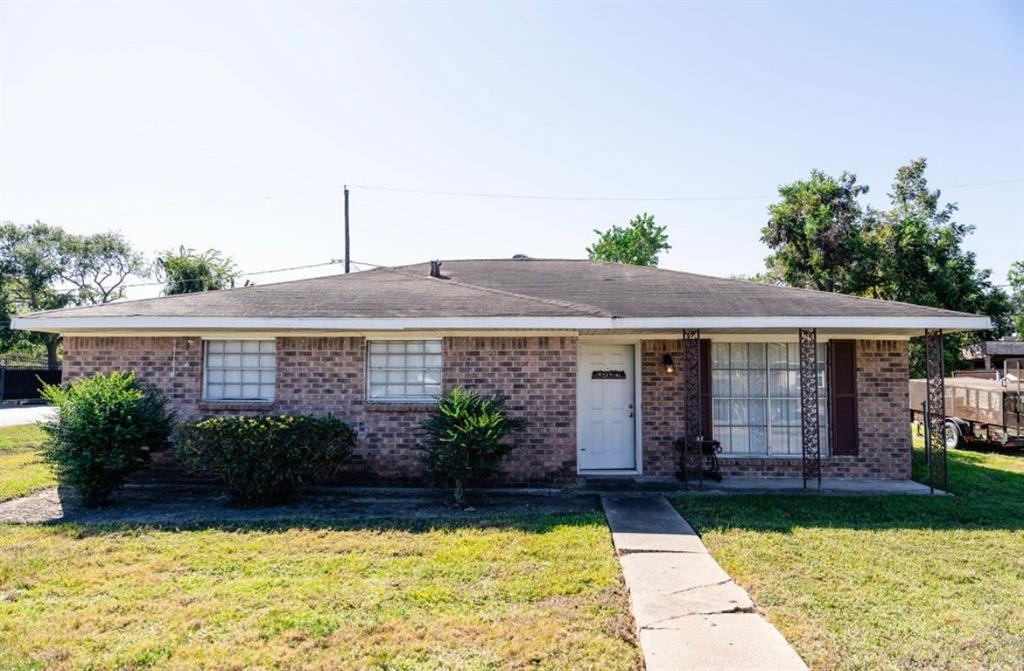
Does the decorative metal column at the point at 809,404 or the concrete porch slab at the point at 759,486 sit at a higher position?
the decorative metal column at the point at 809,404

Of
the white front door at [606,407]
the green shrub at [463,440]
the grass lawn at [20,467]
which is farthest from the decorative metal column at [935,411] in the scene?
the grass lawn at [20,467]

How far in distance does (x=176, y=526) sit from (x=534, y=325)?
4693mm

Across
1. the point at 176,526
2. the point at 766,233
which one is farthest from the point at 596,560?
the point at 766,233

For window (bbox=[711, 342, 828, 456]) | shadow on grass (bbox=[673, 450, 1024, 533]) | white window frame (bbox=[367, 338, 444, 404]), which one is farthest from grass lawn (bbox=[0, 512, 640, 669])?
window (bbox=[711, 342, 828, 456])

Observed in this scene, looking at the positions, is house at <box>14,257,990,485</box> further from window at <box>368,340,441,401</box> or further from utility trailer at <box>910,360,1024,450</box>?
utility trailer at <box>910,360,1024,450</box>

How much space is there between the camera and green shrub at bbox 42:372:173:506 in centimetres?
727

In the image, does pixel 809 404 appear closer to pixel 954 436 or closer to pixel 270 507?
pixel 270 507

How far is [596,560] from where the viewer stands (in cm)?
529

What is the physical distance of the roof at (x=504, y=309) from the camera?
810 centimetres

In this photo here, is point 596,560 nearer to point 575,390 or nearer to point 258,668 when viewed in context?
point 258,668

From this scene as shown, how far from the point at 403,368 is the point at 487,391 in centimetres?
129

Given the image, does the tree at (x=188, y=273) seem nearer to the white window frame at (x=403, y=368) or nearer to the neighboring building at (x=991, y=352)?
the white window frame at (x=403, y=368)

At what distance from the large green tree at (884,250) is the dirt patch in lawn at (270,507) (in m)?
14.2

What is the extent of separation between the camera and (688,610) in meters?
4.27
